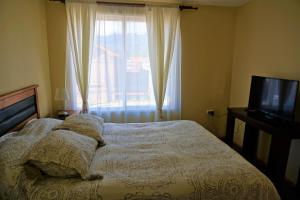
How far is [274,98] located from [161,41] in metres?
1.79

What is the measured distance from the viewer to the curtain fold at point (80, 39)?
2969 millimetres

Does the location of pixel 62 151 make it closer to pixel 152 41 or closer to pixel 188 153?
pixel 188 153

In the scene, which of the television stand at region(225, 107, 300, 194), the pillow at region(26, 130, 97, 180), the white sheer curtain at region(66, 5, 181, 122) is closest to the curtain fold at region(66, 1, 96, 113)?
the white sheer curtain at region(66, 5, 181, 122)

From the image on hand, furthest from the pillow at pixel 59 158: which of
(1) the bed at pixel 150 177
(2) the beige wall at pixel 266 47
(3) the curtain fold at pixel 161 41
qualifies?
(2) the beige wall at pixel 266 47

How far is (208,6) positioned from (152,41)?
116 centimetres

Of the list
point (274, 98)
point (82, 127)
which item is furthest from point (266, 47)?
point (82, 127)

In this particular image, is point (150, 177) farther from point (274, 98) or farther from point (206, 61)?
point (206, 61)

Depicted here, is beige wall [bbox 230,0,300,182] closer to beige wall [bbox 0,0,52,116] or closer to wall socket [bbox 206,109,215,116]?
wall socket [bbox 206,109,215,116]

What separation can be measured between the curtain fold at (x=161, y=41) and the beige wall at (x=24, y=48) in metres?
1.55

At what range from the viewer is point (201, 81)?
11.8 ft

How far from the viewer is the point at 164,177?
55.2 inches

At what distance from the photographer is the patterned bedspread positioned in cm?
128

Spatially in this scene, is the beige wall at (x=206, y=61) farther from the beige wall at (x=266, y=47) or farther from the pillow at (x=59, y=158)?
the pillow at (x=59, y=158)

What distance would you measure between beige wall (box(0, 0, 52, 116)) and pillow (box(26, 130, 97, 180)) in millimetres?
744
